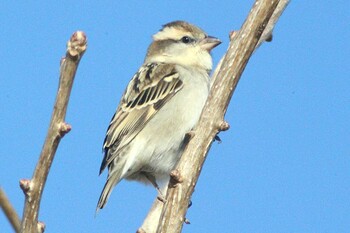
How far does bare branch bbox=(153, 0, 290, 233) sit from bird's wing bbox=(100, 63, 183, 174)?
3128 mm

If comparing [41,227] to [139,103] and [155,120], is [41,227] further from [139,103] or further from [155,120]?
[139,103]

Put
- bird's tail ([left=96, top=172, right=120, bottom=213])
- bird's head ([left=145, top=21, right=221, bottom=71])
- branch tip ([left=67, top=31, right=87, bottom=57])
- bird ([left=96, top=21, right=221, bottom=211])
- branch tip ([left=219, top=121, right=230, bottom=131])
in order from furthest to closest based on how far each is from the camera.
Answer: bird's head ([left=145, top=21, right=221, bottom=71]) < bird ([left=96, top=21, right=221, bottom=211]) < bird's tail ([left=96, top=172, right=120, bottom=213]) < branch tip ([left=219, top=121, right=230, bottom=131]) < branch tip ([left=67, top=31, right=87, bottom=57])

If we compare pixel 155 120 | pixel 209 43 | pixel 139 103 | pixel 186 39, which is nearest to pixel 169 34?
pixel 186 39

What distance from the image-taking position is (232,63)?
334 centimetres

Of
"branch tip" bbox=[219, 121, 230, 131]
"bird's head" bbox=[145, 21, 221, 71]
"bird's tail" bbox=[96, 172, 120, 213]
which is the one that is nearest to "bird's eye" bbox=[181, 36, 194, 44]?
"bird's head" bbox=[145, 21, 221, 71]

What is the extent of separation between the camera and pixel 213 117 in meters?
3.31

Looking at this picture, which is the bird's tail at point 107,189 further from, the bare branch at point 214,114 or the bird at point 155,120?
the bare branch at point 214,114

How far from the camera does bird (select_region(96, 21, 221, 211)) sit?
643cm

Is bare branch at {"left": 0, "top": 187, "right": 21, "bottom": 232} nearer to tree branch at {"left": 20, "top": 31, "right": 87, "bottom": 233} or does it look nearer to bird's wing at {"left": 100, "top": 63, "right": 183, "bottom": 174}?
tree branch at {"left": 20, "top": 31, "right": 87, "bottom": 233}

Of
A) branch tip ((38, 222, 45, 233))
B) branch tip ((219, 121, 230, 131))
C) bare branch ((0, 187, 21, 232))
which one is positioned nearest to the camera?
bare branch ((0, 187, 21, 232))


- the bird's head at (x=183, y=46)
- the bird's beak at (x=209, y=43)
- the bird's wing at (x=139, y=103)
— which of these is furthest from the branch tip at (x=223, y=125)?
the bird's beak at (x=209, y=43)

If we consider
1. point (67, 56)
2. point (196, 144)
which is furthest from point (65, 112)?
point (196, 144)

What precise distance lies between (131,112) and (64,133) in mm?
4557

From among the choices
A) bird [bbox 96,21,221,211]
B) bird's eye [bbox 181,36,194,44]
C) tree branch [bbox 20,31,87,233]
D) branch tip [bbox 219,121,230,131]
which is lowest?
tree branch [bbox 20,31,87,233]
